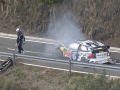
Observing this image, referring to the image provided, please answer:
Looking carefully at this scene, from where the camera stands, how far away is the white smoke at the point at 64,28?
87.9ft

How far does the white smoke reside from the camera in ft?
87.9

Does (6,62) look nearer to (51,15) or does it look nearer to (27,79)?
(27,79)

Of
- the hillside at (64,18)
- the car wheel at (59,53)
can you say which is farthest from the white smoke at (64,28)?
the car wheel at (59,53)

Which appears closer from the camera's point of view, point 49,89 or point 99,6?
point 49,89

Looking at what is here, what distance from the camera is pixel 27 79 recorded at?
16.2 m

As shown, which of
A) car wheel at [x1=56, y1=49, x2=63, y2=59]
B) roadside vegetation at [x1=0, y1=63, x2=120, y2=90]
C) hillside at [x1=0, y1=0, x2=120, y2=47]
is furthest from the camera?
hillside at [x1=0, y1=0, x2=120, y2=47]

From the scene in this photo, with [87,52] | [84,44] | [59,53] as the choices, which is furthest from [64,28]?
[87,52]

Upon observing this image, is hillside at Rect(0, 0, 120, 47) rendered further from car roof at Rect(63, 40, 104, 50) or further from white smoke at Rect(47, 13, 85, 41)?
car roof at Rect(63, 40, 104, 50)

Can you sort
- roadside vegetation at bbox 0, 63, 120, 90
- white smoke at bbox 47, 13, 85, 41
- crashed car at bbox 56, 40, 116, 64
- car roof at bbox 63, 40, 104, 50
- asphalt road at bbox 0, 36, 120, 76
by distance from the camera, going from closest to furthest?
roadside vegetation at bbox 0, 63, 120, 90 → crashed car at bbox 56, 40, 116, 64 → car roof at bbox 63, 40, 104, 50 → asphalt road at bbox 0, 36, 120, 76 → white smoke at bbox 47, 13, 85, 41

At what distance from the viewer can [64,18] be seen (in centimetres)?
2795

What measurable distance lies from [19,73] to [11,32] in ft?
40.5

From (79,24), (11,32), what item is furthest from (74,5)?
(11,32)

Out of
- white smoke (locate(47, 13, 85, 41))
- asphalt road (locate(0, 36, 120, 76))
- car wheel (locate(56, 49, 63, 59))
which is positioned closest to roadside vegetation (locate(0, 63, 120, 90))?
car wheel (locate(56, 49, 63, 59))

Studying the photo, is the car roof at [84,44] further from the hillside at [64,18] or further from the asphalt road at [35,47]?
the hillside at [64,18]
